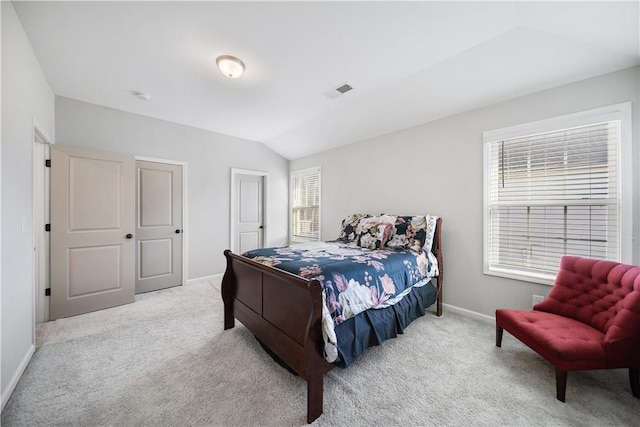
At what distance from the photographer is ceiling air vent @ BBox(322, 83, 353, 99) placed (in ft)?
9.09

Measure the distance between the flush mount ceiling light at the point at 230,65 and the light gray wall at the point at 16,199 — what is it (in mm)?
1362

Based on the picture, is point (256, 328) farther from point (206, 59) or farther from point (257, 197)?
point (257, 197)

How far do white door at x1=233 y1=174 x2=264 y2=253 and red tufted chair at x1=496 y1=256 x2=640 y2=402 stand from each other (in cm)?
399

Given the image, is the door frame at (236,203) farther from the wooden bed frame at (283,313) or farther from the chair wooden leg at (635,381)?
the chair wooden leg at (635,381)

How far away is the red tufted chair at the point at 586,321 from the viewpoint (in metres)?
1.51

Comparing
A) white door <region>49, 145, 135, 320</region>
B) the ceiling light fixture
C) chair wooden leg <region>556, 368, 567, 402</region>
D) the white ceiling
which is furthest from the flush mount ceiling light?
chair wooden leg <region>556, 368, 567, 402</region>

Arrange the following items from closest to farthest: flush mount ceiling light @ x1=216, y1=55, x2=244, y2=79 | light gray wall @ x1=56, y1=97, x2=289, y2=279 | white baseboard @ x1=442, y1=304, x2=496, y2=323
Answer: flush mount ceiling light @ x1=216, y1=55, x2=244, y2=79
white baseboard @ x1=442, y1=304, x2=496, y2=323
light gray wall @ x1=56, y1=97, x2=289, y2=279

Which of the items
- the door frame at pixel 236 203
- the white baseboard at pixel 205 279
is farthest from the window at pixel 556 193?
the white baseboard at pixel 205 279

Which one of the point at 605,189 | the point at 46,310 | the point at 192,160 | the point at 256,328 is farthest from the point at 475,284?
the point at 46,310

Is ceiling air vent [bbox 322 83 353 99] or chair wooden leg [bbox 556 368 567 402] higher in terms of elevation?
ceiling air vent [bbox 322 83 353 99]

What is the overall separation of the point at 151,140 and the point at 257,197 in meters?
1.96

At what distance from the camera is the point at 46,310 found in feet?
8.94

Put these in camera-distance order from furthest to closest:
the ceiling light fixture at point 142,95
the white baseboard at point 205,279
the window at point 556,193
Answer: the white baseboard at point 205,279
the ceiling light fixture at point 142,95
the window at point 556,193

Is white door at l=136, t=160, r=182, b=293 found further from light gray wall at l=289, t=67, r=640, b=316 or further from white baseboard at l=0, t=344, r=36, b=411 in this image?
light gray wall at l=289, t=67, r=640, b=316
